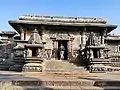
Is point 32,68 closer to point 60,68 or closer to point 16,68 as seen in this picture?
point 60,68

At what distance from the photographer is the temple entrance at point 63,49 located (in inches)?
920

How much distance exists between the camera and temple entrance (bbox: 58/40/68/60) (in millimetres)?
23366

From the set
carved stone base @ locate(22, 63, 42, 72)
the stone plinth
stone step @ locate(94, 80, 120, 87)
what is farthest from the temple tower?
stone step @ locate(94, 80, 120, 87)

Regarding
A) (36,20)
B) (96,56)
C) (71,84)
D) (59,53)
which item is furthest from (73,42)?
(71,84)

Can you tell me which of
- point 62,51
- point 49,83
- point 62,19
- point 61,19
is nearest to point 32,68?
point 49,83

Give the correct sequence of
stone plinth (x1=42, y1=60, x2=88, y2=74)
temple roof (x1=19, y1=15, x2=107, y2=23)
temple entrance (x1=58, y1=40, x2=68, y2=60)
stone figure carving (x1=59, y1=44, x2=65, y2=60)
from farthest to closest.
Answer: temple roof (x1=19, y1=15, x2=107, y2=23)
temple entrance (x1=58, y1=40, x2=68, y2=60)
stone figure carving (x1=59, y1=44, x2=65, y2=60)
stone plinth (x1=42, y1=60, x2=88, y2=74)

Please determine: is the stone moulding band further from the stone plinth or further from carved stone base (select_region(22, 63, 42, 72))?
carved stone base (select_region(22, 63, 42, 72))

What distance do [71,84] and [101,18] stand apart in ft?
67.1

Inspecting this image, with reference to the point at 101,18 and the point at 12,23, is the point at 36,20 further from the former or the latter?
the point at 101,18

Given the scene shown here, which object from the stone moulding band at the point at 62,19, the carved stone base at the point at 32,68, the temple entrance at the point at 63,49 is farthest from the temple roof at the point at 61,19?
the carved stone base at the point at 32,68

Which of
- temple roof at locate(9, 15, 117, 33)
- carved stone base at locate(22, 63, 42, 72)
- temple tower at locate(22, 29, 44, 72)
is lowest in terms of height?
carved stone base at locate(22, 63, 42, 72)

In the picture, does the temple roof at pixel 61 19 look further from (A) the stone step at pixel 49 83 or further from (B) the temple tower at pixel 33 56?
(A) the stone step at pixel 49 83

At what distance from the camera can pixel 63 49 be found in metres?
23.9

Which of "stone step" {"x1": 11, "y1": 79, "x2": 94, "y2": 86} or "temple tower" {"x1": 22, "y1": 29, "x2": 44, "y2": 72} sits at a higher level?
"temple tower" {"x1": 22, "y1": 29, "x2": 44, "y2": 72}
